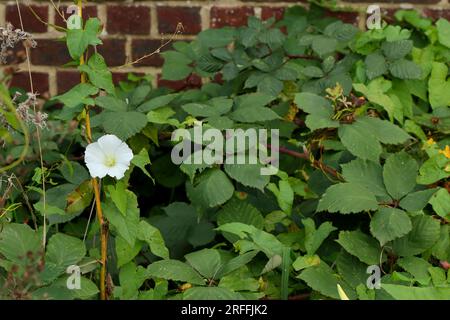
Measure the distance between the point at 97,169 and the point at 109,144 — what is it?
62 millimetres

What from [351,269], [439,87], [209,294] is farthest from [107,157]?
[439,87]

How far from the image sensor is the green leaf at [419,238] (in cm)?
167

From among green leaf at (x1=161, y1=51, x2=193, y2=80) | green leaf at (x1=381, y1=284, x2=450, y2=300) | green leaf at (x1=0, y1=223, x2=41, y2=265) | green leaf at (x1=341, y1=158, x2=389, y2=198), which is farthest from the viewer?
green leaf at (x1=161, y1=51, x2=193, y2=80)

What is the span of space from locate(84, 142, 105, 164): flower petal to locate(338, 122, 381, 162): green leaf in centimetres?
55

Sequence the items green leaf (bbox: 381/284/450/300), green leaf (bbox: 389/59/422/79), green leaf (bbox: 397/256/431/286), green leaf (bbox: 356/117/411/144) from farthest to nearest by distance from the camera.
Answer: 1. green leaf (bbox: 389/59/422/79)
2. green leaf (bbox: 356/117/411/144)
3. green leaf (bbox: 397/256/431/286)
4. green leaf (bbox: 381/284/450/300)

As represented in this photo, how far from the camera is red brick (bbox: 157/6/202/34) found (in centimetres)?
261

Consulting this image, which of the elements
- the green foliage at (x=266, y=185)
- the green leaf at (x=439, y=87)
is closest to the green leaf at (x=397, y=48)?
the green foliage at (x=266, y=185)

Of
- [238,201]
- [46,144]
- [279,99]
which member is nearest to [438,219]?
[238,201]

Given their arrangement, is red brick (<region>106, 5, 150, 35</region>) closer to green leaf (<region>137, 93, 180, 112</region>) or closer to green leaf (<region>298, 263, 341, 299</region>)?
green leaf (<region>137, 93, 180, 112</region>)

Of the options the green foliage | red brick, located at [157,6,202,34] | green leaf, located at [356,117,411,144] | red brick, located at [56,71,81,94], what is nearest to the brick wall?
red brick, located at [157,6,202,34]

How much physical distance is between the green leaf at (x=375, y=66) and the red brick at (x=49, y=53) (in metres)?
1.00

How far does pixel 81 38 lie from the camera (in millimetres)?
1578

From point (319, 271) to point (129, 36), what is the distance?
1.26 m
